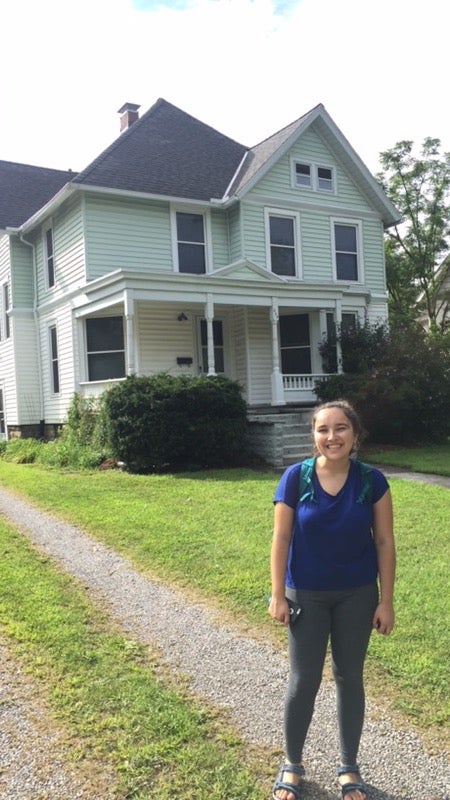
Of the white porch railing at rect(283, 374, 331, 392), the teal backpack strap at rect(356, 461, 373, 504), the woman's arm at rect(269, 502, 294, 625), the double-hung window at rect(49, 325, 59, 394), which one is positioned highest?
the double-hung window at rect(49, 325, 59, 394)

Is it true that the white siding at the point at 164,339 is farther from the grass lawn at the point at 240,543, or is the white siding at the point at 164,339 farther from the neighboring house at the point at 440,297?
the neighboring house at the point at 440,297

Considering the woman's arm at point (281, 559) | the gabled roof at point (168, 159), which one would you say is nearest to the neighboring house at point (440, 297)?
the gabled roof at point (168, 159)

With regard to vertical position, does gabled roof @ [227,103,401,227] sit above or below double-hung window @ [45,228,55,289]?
above

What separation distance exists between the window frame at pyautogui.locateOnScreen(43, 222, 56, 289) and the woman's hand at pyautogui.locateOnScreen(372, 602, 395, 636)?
53.4 feet

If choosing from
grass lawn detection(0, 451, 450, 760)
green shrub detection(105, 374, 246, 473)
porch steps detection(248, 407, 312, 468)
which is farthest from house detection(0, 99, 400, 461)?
grass lawn detection(0, 451, 450, 760)

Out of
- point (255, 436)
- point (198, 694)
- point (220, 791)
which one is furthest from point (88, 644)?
point (255, 436)

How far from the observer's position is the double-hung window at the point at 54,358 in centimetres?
1766

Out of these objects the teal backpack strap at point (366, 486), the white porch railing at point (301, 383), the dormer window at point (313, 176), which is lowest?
the teal backpack strap at point (366, 486)

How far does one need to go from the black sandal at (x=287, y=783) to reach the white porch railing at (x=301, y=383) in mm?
13169

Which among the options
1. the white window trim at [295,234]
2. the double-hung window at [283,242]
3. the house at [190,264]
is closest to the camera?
the house at [190,264]

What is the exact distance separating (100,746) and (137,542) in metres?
3.65

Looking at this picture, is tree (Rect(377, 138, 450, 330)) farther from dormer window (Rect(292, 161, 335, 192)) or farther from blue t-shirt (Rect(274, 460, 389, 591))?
blue t-shirt (Rect(274, 460, 389, 591))

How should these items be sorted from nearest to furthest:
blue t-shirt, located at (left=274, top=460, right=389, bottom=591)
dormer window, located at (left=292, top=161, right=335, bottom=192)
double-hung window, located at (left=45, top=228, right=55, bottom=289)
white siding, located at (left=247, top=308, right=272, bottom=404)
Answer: blue t-shirt, located at (left=274, top=460, right=389, bottom=591), white siding, located at (left=247, top=308, right=272, bottom=404), double-hung window, located at (left=45, top=228, right=55, bottom=289), dormer window, located at (left=292, top=161, right=335, bottom=192)

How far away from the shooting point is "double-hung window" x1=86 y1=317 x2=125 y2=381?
15.6 m
